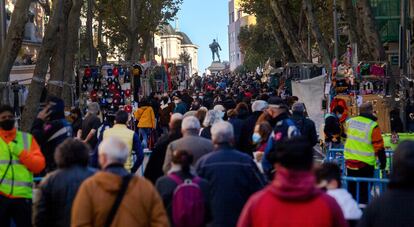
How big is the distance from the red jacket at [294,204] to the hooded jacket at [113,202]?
110 cm

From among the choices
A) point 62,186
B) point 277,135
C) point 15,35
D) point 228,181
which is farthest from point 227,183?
point 15,35

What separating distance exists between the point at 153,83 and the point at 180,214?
32897 millimetres

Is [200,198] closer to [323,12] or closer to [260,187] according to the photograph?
[260,187]

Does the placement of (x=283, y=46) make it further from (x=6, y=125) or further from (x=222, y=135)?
(x=222, y=135)

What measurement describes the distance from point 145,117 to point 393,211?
17.3 meters

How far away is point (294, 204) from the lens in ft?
17.8

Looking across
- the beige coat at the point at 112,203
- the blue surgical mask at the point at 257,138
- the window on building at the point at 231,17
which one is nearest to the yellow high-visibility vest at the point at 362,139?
the blue surgical mask at the point at 257,138

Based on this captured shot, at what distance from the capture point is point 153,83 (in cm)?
3994

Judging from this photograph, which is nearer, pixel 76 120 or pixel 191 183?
pixel 191 183

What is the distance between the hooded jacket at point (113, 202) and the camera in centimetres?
632

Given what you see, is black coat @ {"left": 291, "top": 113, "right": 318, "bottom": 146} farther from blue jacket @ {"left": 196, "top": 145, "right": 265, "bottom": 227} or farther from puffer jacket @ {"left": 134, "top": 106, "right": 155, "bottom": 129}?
puffer jacket @ {"left": 134, "top": 106, "right": 155, "bottom": 129}

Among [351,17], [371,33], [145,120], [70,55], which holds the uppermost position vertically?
[351,17]

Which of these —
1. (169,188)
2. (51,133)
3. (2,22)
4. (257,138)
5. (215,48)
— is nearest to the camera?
(169,188)

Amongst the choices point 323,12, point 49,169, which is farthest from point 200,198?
point 323,12
